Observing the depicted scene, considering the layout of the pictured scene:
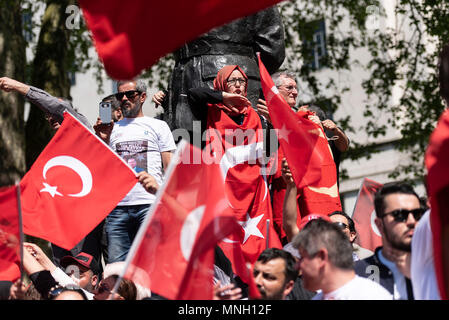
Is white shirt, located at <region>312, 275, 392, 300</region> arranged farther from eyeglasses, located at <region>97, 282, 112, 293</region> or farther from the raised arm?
the raised arm

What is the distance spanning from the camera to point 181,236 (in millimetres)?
4840

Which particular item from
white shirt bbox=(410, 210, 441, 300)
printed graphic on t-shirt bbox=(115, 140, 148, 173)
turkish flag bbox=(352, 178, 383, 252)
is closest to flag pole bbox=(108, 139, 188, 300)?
white shirt bbox=(410, 210, 441, 300)

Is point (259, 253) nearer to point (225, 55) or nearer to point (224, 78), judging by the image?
point (224, 78)

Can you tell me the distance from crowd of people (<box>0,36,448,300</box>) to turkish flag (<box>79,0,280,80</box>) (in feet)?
4.12

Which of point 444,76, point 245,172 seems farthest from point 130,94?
point 444,76

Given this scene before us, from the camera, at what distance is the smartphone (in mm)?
7418

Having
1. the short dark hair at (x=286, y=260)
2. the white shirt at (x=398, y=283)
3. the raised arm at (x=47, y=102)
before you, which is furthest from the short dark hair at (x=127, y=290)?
the raised arm at (x=47, y=102)

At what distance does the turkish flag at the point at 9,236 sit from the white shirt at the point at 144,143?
185 cm

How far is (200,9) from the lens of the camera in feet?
16.9

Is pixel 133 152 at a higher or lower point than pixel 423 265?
higher

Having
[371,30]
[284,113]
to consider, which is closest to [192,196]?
[284,113]

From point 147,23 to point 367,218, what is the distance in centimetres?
339

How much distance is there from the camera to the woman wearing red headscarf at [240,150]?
721 cm
